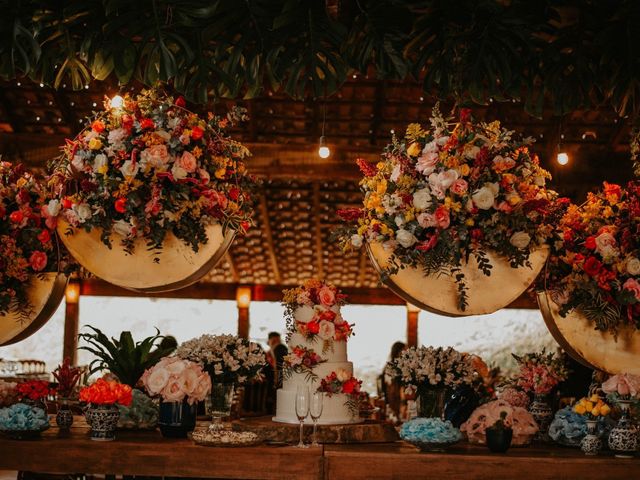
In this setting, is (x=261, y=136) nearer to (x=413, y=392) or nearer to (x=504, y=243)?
(x=413, y=392)

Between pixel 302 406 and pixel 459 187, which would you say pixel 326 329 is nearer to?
pixel 302 406

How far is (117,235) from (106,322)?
12057mm

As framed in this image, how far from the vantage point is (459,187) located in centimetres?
350

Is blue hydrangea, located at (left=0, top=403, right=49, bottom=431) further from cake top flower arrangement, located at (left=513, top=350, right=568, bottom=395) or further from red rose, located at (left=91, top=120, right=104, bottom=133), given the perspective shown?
cake top flower arrangement, located at (left=513, top=350, right=568, bottom=395)

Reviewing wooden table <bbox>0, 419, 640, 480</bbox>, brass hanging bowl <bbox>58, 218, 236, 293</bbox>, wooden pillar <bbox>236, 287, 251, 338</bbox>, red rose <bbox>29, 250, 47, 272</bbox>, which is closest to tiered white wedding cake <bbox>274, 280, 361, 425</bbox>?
wooden table <bbox>0, 419, 640, 480</bbox>

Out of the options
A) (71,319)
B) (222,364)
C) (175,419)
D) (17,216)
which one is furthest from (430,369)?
(71,319)

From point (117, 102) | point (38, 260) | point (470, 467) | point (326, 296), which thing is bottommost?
point (470, 467)

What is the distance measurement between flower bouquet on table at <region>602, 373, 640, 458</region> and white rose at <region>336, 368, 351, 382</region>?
1.24 metres

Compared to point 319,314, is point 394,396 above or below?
below

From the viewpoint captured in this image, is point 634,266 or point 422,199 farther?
point 634,266

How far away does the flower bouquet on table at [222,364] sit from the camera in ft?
14.5

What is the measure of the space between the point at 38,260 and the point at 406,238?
1.80m

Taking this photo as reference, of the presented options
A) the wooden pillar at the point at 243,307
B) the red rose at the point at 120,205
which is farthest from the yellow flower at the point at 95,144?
the wooden pillar at the point at 243,307

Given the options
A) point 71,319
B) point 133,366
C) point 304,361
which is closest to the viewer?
point 304,361
